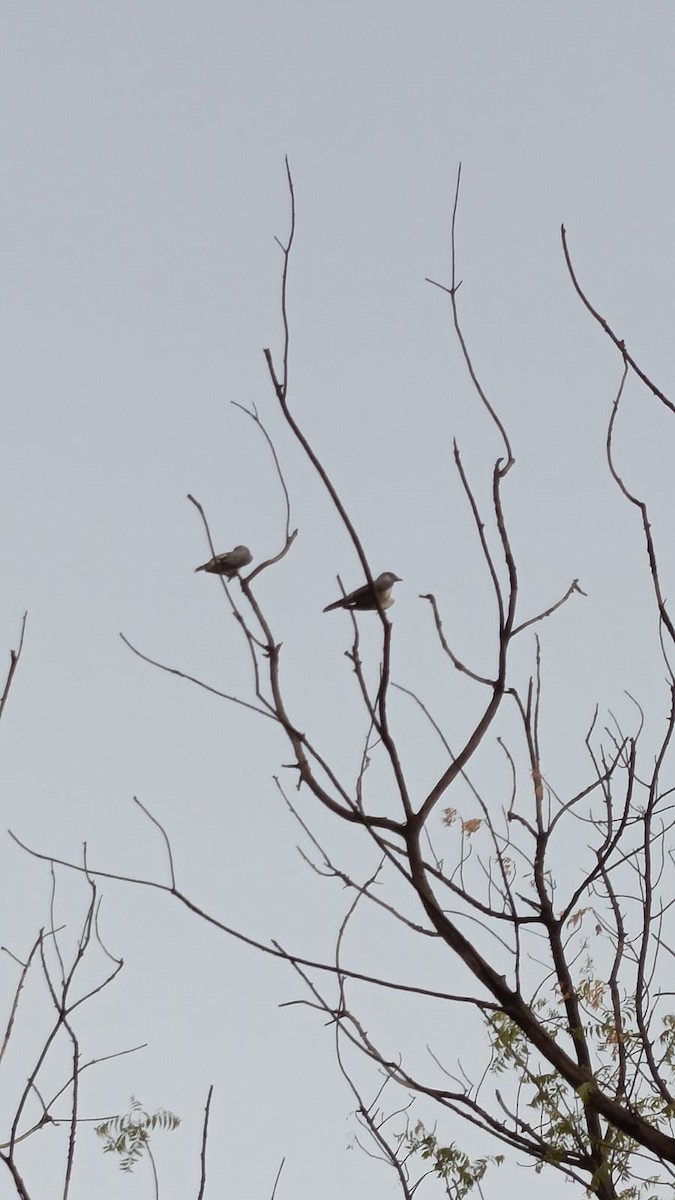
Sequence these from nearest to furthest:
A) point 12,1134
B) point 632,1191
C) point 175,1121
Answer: point 12,1134, point 632,1191, point 175,1121

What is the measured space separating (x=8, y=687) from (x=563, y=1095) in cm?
225

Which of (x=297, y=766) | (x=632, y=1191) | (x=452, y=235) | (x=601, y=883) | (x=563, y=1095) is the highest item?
(x=452, y=235)

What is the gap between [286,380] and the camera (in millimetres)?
2957

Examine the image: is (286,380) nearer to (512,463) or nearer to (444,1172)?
(512,463)

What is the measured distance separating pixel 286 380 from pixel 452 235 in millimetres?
821

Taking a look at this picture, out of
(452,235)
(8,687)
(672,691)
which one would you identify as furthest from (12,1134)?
(452,235)

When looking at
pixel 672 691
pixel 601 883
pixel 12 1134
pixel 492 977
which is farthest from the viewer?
pixel 601 883

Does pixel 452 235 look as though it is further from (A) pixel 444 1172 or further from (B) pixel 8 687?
(A) pixel 444 1172

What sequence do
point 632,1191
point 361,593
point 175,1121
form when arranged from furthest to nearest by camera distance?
point 361,593 → point 175,1121 → point 632,1191

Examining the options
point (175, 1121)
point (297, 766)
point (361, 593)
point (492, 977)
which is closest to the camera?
point (492, 977)

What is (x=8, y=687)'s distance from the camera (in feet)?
11.9

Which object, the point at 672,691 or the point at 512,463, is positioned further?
the point at 672,691

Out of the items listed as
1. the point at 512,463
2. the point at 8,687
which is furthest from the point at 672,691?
the point at 8,687

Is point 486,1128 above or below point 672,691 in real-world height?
below
